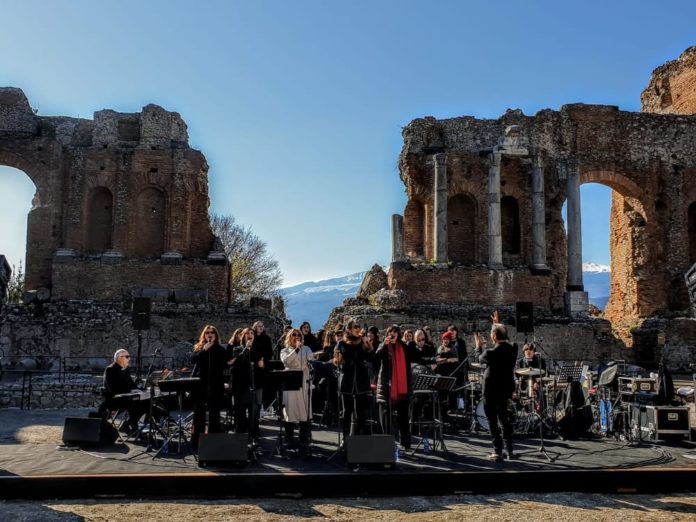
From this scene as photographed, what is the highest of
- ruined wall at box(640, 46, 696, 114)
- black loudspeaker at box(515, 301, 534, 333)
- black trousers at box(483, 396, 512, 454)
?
ruined wall at box(640, 46, 696, 114)

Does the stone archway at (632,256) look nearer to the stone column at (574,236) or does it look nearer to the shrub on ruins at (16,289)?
the stone column at (574,236)

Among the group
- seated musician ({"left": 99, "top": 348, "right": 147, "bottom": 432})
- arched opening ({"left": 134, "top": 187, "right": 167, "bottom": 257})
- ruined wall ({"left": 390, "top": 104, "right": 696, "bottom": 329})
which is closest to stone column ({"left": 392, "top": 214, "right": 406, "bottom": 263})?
ruined wall ({"left": 390, "top": 104, "right": 696, "bottom": 329})

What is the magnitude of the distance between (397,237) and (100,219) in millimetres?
11550

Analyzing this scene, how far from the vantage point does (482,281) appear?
27422 mm

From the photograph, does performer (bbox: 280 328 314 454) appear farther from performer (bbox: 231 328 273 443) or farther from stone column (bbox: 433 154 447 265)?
stone column (bbox: 433 154 447 265)

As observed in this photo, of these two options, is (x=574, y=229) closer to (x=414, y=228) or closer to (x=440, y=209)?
(x=440, y=209)

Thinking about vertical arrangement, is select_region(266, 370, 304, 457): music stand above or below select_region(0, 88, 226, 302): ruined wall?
below

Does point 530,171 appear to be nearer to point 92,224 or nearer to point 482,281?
point 482,281

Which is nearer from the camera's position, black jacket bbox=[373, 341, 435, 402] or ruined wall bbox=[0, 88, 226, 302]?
black jacket bbox=[373, 341, 435, 402]

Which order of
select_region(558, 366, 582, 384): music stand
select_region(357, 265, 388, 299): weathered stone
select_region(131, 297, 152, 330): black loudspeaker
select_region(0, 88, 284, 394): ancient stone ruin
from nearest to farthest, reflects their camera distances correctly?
select_region(558, 366, 582, 384): music stand < select_region(131, 297, 152, 330): black loudspeaker < select_region(0, 88, 284, 394): ancient stone ruin < select_region(357, 265, 388, 299): weathered stone

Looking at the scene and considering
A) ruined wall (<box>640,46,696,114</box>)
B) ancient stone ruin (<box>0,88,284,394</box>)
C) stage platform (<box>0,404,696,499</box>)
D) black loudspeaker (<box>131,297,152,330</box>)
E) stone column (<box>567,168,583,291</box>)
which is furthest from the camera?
ruined wall (<box>640,46,696,114</box>)

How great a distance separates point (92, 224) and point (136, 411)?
18.0 m

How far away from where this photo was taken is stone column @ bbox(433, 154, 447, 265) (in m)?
27.8

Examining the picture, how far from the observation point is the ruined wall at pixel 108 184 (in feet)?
89.6
